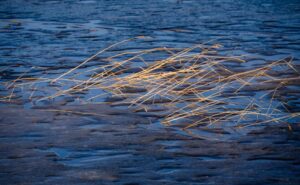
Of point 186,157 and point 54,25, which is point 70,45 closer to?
point 54,25

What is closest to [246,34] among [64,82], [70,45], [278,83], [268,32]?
→ [268,32]

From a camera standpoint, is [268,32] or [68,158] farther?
[268,32]

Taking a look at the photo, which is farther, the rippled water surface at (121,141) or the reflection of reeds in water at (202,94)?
the reflection of reeds in water at (202,94)

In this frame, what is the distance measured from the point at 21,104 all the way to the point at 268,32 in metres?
6.64

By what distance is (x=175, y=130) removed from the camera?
5.18 meters

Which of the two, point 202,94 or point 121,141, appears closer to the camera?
point 121,141

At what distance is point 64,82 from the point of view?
733 cm

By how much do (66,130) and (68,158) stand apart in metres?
0.79

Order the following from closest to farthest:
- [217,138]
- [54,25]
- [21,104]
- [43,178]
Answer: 1. [43,178]
2. [217,138]
3. [21,104]
4. [54,25]

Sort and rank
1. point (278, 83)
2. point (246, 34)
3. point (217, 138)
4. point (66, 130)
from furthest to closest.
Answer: point (246, 34) < point (278, 83) < point (66, 130) < point (217, 138)

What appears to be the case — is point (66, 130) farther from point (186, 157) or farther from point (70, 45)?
point (70, 45)

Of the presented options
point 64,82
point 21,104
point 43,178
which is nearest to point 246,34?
point 64,82

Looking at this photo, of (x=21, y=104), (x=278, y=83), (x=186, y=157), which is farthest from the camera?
(x=278, y=83)

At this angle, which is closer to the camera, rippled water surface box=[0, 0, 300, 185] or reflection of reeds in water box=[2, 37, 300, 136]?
rippled water surface box=[0, 0, 300, 185]
